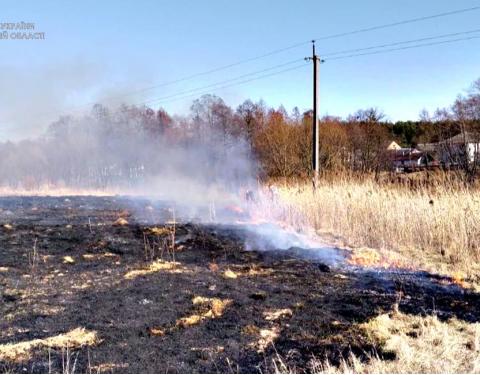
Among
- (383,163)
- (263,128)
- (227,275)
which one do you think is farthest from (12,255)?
(383,163)

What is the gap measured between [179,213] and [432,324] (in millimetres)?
9422

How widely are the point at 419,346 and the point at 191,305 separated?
2.21 m

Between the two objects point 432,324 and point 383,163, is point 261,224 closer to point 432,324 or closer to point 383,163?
point 432,324

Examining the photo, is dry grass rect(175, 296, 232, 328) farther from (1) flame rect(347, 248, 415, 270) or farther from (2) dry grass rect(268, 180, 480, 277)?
(2) dry grass rect(268, 180, 480, 277)

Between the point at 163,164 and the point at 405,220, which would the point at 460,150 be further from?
the point at 405,220

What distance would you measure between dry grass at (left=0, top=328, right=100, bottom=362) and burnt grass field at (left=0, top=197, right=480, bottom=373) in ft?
0.06

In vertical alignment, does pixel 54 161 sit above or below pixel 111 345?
above

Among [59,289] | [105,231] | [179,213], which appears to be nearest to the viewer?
[59,289]

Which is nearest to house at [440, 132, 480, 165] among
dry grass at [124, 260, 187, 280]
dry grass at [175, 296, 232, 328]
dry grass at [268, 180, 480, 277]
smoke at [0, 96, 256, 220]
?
smoke at [0, 96, 256, 220]

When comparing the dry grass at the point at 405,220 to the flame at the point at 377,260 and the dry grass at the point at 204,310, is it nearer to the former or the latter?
the flame at the point at 377,260

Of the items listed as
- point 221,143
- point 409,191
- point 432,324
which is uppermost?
point 221,143

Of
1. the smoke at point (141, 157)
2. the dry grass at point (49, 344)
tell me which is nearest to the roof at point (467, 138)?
the smoke at point (141, 157)

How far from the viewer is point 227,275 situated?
567 cm

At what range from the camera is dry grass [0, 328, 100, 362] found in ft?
10.8
